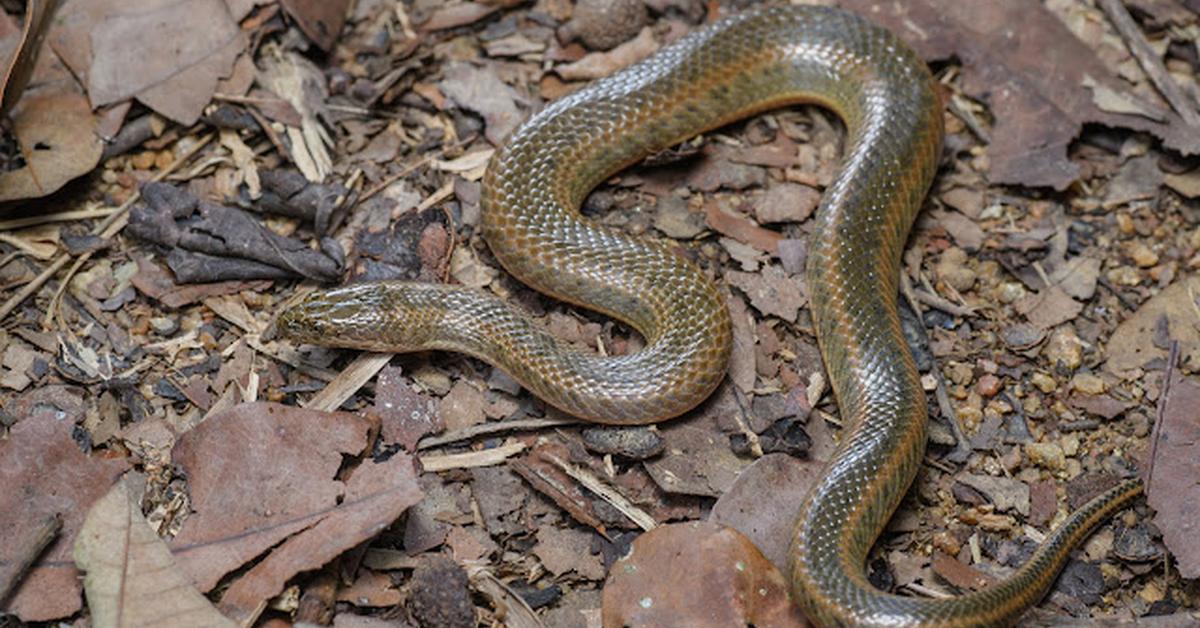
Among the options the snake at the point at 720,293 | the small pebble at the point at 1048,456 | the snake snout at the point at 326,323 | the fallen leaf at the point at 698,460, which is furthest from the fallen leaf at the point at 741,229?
the snake snout at the point at 326,323

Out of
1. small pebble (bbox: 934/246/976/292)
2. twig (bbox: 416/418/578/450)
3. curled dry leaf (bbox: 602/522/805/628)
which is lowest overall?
curled dry leaf (bbox: 602/522/805/628)

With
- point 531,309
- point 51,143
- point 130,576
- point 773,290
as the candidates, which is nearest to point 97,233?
point 51,143

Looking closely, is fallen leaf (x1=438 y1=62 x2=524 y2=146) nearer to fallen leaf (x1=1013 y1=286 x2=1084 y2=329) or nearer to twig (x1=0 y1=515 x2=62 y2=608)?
fallen leaf (x1=1013 y1=286 x2=1084 y2=329)

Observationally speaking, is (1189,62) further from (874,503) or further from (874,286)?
(874,503)

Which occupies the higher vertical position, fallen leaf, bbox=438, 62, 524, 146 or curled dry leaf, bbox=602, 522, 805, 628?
fallen leaf, bbox=438, 62, 524, 146

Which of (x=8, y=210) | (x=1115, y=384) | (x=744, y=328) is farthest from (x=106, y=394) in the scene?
(x=1115, y=384)

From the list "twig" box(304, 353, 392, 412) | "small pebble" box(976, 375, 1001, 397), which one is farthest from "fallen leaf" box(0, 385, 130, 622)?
"small pebble" box(976, 375, 1001, 397)
